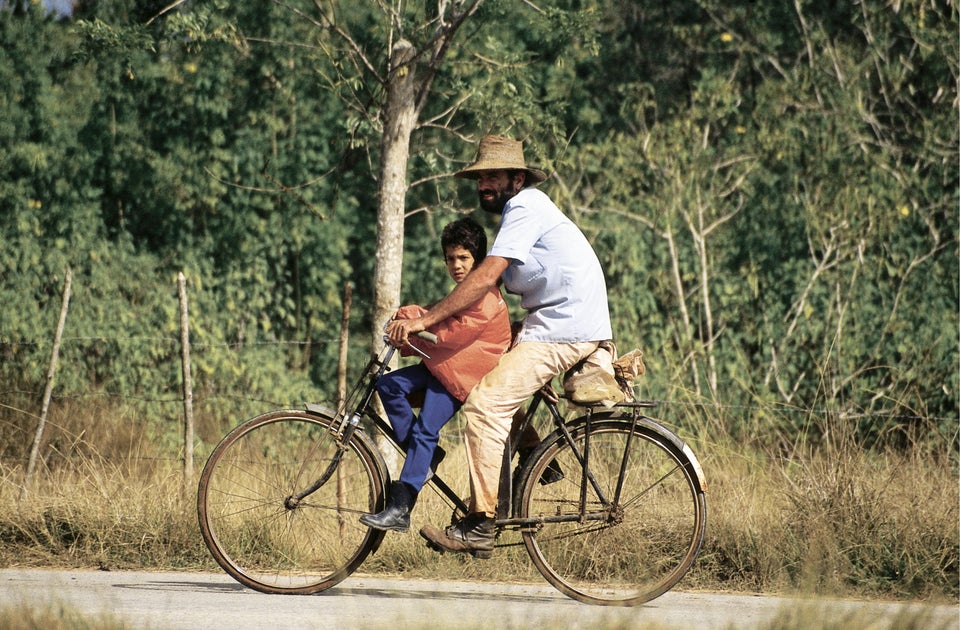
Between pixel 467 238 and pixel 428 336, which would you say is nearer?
pixel 428 336

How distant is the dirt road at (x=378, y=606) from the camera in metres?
4.69

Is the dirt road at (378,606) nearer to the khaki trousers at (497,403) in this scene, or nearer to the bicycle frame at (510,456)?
the bicycle frame at (510,456)

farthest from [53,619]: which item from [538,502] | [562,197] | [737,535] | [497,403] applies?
[562,197]

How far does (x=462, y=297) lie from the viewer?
17.9 feet

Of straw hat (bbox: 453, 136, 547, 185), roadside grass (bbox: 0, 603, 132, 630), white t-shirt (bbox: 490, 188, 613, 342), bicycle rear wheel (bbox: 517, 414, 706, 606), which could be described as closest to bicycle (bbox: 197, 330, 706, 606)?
bicycle rear wheel (bbox: 517, 414, 706, 606)

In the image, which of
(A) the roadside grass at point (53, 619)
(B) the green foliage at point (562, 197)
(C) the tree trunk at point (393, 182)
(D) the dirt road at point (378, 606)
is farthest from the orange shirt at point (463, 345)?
(B) the green foliage at point (562, 197)

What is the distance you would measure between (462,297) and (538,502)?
43.4 inches

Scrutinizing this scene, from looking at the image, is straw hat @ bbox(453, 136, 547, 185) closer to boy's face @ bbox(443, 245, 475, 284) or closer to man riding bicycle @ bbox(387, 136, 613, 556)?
man riding bicycle @ bbox(387, 136, 613, 556)

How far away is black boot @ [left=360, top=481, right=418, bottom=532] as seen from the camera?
18.3ft

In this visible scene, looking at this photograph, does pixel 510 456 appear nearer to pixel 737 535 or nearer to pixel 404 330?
pixel 404 330

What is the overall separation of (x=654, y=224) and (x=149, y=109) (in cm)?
579

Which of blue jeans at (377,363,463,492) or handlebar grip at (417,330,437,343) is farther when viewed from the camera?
blue jeans at (377,363,463,492)

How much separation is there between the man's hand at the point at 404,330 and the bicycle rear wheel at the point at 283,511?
0.54 meters

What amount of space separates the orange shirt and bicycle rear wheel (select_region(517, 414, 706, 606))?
48 centimetres
